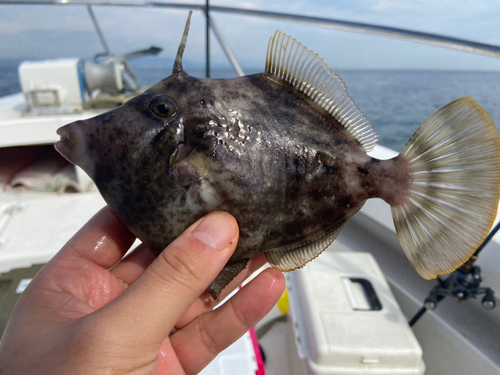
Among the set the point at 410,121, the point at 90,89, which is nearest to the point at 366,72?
the point at 410,121

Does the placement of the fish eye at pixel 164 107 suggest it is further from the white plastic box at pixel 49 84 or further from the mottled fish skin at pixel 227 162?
the white plastic box at pixel 49 84

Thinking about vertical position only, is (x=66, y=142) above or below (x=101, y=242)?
above

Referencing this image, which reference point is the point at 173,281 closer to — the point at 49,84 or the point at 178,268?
the point at 178,268

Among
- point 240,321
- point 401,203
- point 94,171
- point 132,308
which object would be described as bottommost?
point 240,321

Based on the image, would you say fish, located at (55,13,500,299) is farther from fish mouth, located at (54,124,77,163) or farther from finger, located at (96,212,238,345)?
finger, located at (96,212,238,345)

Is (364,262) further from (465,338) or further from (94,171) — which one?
(94,171)

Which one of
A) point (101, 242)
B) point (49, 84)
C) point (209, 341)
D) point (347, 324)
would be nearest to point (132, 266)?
point (101, 242)

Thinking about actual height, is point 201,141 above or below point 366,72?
above

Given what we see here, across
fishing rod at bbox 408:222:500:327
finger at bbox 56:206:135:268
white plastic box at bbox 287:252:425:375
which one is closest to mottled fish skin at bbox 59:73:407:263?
finger at bbox 56:206:135:268
